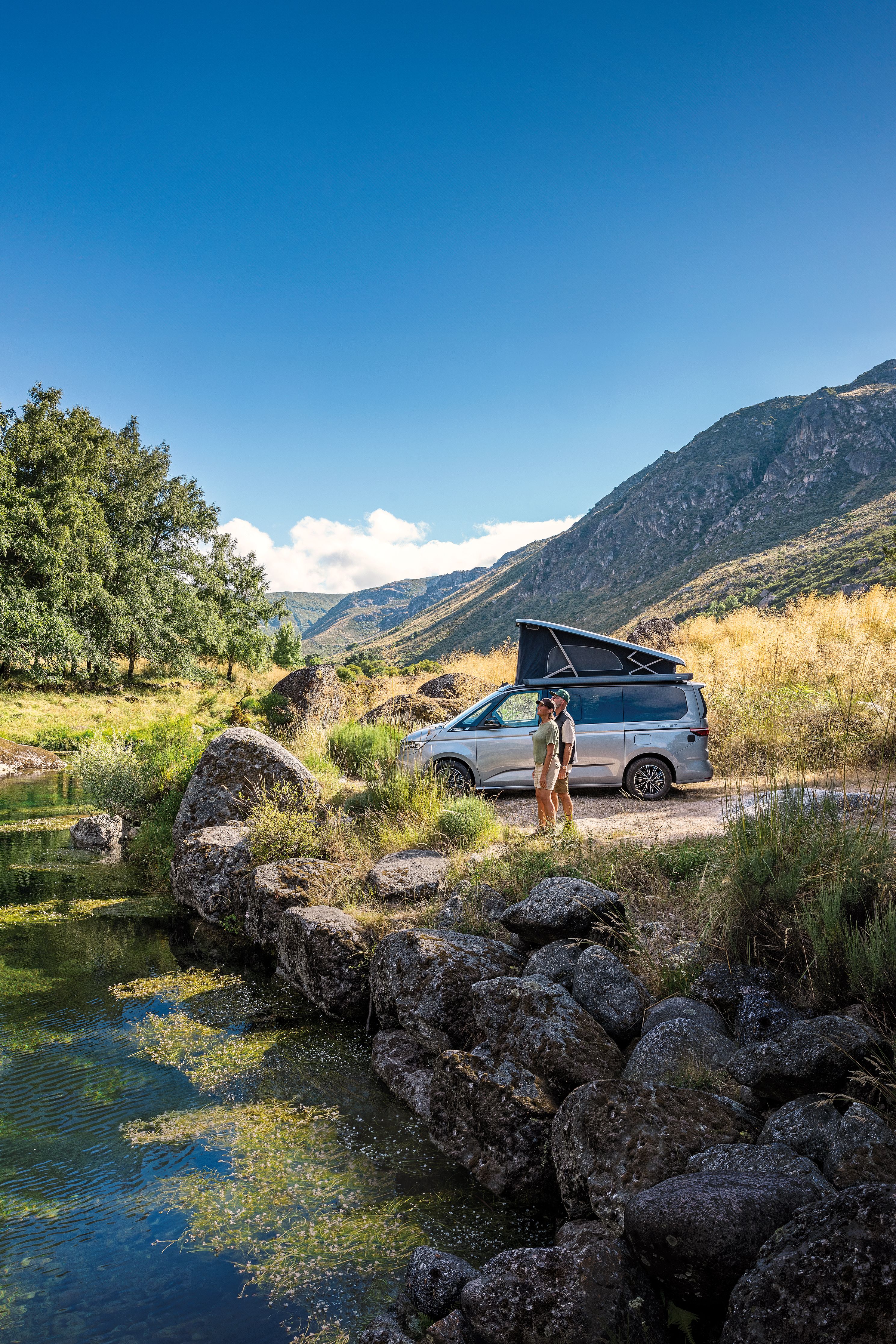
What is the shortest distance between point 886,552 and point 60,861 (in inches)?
857

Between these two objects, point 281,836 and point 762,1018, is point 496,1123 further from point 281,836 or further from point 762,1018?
point 281,836

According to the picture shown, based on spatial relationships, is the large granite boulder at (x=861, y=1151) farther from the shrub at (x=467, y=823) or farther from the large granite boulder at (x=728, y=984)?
the shrub at (x=467, y=823)

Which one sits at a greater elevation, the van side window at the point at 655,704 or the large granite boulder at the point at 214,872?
the van side window at the point at 655,704

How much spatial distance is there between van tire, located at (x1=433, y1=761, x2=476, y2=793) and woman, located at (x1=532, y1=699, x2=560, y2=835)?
2384mm

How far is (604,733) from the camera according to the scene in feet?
37.8

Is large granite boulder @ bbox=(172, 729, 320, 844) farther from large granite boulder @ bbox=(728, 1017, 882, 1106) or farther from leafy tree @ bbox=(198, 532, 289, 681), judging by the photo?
leafy tree @ bbox=(198, 532, 289, 681)

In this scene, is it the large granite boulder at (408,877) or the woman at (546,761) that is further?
the woman at (546,761)

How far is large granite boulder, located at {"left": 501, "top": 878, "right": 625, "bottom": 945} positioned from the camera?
6.38 m

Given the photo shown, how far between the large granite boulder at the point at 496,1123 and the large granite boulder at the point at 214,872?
211 inches

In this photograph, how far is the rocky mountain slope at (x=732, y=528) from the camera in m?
57.5

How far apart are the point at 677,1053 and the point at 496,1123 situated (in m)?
1.24

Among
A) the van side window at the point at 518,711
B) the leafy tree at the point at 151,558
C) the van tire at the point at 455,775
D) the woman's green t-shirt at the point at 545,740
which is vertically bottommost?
the van tire at the point at 455,775

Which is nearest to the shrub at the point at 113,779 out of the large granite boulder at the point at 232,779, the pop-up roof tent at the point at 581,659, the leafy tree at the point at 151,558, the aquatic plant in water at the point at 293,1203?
the large granite boulder at the point at 232,779

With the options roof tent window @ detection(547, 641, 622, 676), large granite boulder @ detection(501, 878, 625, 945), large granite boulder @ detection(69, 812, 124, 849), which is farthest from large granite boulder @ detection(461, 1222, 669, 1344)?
large granite boulder @ detection(69, 812, 124, 849)
